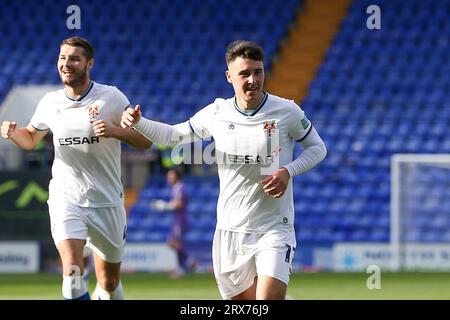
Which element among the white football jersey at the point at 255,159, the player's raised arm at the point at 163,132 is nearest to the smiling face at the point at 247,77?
the white football jersey at the point at 255,159

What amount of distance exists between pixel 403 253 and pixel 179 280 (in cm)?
463

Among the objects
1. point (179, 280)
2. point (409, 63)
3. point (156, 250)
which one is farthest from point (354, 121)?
point (179, 280)

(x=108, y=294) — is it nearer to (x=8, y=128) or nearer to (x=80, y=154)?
(x=80, y=154)

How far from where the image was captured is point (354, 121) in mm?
22969

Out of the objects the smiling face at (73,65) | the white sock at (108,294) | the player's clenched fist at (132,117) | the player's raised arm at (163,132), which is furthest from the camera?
the white sock at (108,294)

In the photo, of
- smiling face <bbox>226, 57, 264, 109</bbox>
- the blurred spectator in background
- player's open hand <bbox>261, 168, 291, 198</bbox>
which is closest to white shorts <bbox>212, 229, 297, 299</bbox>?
player's open hand <bbox>261, 168, 291, 198</bbox>

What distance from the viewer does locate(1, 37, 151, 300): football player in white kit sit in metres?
8.23

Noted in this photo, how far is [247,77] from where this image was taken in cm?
720

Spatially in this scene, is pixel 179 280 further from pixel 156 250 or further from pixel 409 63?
pixel 409 63

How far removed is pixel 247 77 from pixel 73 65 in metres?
1.70

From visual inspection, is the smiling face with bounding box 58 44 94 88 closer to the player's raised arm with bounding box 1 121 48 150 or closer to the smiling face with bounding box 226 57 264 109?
the player's raised arm with bounding box 1 121 48 150

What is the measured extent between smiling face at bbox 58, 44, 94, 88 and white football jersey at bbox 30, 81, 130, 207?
7.3 inches

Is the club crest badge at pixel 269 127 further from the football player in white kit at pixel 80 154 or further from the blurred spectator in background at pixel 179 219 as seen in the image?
the blurred spectator in background at pixel 179 219

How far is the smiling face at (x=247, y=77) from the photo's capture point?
7160mm
